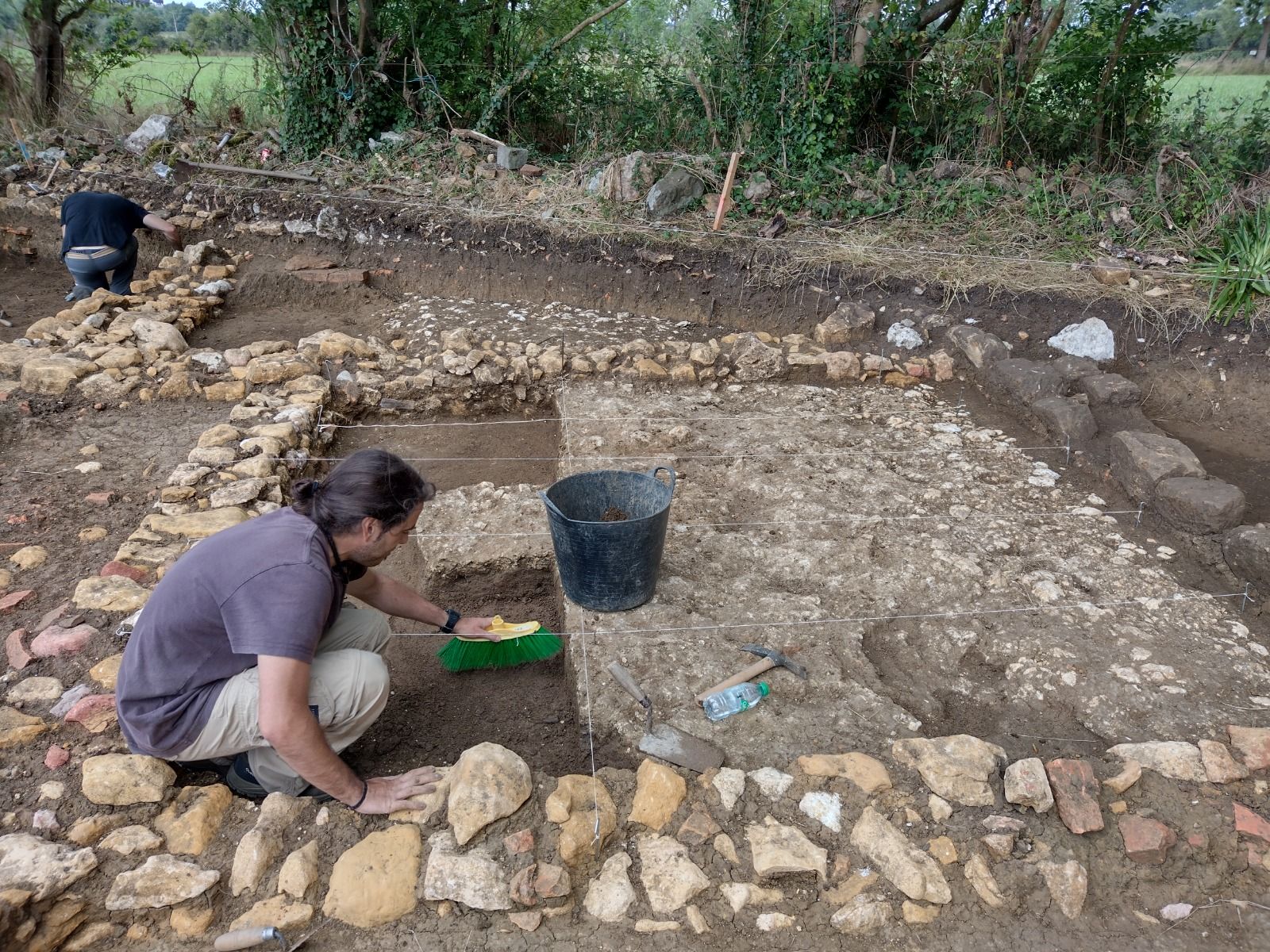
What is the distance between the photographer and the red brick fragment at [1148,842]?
2193mm

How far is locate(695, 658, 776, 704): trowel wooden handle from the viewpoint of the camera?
2.71m

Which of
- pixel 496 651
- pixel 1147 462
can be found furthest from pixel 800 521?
pixel 1147 462

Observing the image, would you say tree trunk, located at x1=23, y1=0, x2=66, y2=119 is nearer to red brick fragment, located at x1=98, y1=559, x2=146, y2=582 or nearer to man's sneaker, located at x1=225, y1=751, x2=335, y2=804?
red brick fragment, located at x1=98, y1=559, x2=146, y2=582

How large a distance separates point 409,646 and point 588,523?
107 cm

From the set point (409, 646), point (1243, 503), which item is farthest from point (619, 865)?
point (1243, 503)

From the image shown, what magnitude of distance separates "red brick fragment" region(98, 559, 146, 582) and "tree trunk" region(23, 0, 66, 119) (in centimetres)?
828

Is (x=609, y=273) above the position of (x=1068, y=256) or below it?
below

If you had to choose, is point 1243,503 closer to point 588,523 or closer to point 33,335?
point 588,523

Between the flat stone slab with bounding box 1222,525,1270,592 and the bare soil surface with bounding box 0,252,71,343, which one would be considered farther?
the bare soil surface with bounding box 0,252,71,343

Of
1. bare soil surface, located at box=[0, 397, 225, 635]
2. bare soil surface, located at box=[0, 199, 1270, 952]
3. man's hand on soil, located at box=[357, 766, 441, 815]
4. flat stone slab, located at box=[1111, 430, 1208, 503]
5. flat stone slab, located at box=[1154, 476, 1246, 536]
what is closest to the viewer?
bare soil surface, located at box=[0, 199, 1270, 952]

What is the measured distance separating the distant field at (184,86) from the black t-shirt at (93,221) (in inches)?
118

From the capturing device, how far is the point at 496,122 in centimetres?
820

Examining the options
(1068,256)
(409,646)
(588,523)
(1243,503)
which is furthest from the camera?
(1068,256)

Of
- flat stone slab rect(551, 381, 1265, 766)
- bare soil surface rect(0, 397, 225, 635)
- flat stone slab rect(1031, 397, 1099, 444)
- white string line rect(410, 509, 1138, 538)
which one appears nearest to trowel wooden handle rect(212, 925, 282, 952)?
flat stone slab rect(551, 381, 1265, 766)
